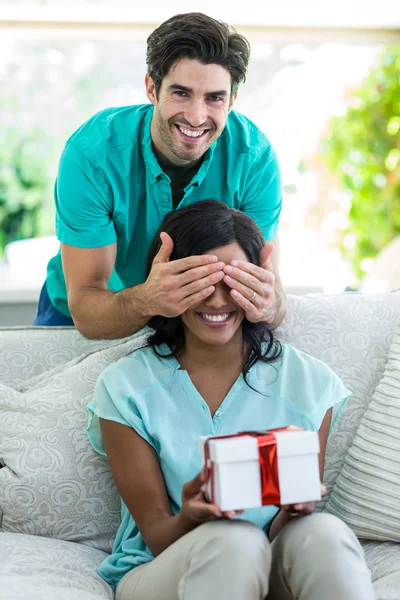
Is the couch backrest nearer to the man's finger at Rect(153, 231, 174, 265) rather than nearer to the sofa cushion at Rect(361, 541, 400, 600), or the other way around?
the sofa cushion at Rect(361, 541, 400, 600)

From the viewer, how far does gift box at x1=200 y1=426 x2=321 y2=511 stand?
1.17 m

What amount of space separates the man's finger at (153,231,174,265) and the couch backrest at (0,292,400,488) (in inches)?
15.3

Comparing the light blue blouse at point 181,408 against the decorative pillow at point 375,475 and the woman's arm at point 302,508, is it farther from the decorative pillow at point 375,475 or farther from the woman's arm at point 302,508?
the decorative pillow at point 375,475

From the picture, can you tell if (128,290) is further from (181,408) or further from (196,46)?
(196,46)

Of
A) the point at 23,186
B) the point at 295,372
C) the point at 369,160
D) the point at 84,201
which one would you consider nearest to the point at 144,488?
the point at 295,372

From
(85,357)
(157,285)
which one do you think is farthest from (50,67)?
(157,285)

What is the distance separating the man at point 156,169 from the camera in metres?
1.86

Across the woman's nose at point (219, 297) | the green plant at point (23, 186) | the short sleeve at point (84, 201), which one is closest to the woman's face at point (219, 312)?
the woman's nose at point (219, 297)

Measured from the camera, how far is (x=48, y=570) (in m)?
1.50

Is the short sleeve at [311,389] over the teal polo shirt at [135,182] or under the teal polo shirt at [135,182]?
under

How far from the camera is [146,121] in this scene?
205 centimetres

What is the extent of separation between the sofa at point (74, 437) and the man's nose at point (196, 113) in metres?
0.47

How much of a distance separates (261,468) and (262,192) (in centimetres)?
102

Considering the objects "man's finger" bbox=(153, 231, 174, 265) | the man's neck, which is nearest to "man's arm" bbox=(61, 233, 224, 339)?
"man's finger" bbox=(153, 231, 174, 265)
